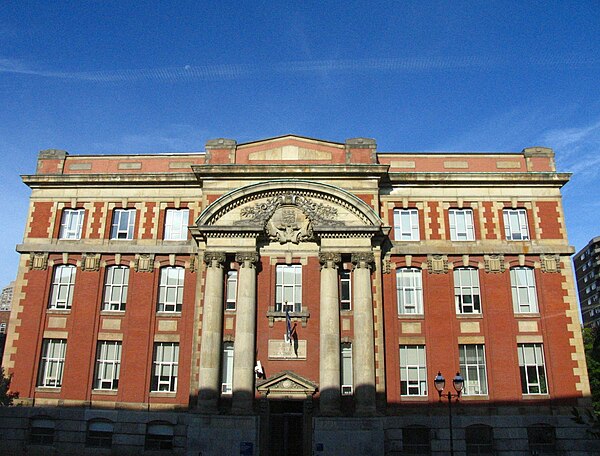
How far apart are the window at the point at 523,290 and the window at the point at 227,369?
15.6 m

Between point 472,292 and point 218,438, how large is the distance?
15431 mm

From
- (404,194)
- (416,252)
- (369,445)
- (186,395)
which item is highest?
(404,194)

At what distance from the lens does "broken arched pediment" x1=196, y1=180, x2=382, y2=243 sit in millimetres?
28688

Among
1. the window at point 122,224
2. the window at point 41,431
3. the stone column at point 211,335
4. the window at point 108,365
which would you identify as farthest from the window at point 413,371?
the window at point 41,431

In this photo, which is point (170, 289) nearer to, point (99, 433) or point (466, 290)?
point (99, 433)

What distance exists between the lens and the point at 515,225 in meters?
30.3

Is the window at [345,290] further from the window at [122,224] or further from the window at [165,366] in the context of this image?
the window at [122,224]

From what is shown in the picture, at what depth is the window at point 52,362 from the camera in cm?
2881

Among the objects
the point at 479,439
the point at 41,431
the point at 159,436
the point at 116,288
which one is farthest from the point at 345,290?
the point at 41,431

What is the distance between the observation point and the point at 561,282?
2912 cm

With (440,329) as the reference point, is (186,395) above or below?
below

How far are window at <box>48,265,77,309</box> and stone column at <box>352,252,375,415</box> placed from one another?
16.1 metres

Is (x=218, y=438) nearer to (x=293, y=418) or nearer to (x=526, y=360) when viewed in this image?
(x=293, y=418)

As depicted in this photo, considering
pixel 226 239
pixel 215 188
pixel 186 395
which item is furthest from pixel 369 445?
pixel 215 188
